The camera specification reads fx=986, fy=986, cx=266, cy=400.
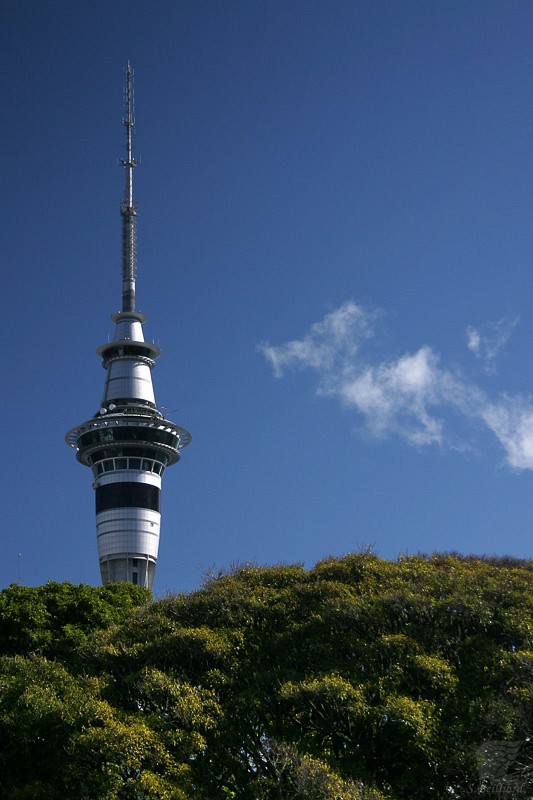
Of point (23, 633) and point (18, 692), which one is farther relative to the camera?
point (23, 633)

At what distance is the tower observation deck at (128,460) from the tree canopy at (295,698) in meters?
78.2

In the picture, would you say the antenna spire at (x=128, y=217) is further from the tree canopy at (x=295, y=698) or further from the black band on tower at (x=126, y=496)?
the tree canopy at (x=295, y=698)

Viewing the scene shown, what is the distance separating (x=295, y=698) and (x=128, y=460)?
304ft

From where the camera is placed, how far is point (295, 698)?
36.5 meters

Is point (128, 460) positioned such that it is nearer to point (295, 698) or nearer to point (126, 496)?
point (126, 496)

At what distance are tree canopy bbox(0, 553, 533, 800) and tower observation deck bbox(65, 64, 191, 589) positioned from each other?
78180 mm

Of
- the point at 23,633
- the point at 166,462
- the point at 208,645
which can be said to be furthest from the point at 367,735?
the point at 166,462

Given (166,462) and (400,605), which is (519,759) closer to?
(400,605)

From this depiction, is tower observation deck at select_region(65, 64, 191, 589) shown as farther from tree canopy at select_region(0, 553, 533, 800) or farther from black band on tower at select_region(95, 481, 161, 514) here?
tree canopy at select_region(0, 553, 533, 800)

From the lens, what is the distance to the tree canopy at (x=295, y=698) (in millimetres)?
34156

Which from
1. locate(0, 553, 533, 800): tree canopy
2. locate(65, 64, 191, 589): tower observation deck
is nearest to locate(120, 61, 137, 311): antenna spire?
locate(65, 64, 191, 589): tower observation deck

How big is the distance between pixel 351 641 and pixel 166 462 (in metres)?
93.0

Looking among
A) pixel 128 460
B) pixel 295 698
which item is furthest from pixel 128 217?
pixel 295 698

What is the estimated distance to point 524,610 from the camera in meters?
41.7
